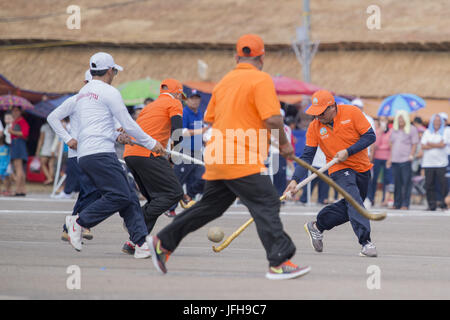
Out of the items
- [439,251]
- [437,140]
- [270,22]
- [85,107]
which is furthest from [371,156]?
[270,22]

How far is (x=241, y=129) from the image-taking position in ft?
24.0

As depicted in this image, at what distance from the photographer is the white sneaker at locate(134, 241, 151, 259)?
29.4ft

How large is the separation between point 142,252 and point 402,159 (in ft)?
37.6

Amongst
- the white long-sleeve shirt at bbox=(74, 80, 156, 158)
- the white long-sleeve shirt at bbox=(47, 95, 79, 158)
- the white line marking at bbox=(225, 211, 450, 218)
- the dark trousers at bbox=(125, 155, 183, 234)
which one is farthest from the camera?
the white line marking at bbox=(225, 211, 450, 218)

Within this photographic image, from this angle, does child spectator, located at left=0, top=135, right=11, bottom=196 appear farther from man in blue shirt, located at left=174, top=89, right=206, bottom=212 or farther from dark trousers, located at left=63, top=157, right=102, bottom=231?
dark trousers, located at left=63, top=157, right=102, bottom=231

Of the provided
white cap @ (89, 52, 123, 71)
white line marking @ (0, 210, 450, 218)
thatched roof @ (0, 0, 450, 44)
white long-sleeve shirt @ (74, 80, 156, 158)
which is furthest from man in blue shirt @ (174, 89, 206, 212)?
thatched roof @ (0, 0, 450, 44)

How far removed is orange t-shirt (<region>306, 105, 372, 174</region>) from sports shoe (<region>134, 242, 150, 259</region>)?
2.33 metres

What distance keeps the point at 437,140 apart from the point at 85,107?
11.6 m

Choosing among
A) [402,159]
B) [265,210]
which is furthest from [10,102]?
[265,210]

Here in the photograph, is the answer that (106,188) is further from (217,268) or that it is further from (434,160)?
(434,160)

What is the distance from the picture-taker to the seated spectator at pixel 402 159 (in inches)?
762

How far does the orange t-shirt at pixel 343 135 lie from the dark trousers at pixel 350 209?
0.09 m

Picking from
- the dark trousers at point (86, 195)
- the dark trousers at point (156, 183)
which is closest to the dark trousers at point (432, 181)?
the dark trousers at point (86, 195)
